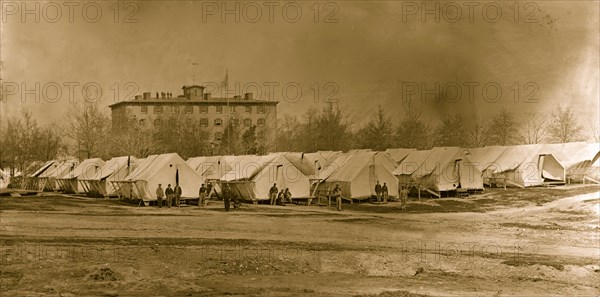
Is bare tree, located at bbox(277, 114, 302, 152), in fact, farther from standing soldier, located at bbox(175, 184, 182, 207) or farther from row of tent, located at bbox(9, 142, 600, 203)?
standing soldier, located at bbox(175, 184, 182, 207)

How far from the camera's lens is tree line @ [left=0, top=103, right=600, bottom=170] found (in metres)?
76.6

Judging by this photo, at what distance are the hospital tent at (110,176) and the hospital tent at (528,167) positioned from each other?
27263 mm

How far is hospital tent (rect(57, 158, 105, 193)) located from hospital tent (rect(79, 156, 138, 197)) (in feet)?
1.98

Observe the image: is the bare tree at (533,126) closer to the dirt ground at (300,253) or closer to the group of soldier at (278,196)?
the group of soldier at (278,196)

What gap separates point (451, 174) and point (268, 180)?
12.4 meters

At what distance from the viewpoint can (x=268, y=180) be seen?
141 feet

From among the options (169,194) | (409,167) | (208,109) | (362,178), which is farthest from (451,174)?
(208,109)

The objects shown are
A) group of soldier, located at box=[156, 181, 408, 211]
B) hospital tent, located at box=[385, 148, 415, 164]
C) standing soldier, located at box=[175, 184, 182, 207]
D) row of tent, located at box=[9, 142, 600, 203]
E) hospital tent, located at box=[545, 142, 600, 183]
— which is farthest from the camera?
hospital tent, located at box=[385, 148, 415, 164]

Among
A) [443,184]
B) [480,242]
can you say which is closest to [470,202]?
[443,184]

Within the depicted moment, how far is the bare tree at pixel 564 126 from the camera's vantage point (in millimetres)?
75875

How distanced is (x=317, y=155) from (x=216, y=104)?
189ft

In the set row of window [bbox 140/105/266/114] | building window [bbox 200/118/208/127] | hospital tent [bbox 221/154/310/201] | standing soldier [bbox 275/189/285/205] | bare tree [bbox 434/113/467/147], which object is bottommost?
standing soldier [bbox 275/189/285/205]

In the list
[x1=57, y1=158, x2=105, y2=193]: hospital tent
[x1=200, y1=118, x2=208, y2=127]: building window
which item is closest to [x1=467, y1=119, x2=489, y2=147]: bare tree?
[x1=57, y1=158, x2=105, y2=193]: hospital tent

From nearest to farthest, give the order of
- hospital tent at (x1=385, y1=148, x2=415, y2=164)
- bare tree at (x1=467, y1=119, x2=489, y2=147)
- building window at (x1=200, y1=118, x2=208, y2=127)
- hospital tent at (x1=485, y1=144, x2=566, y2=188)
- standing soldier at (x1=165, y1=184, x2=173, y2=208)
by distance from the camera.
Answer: standing soldier at (x1=165, y1=184, x2=173, y2=208) → hospital tent at (x1=485, y1=144, x2=566, y2=188) → hospital tent at (x1=385, y1=148, x2=415, y2=164) → bare tree at (x1=467, y1=119, x2=489, y2=147) → building window at (x1=200, y1=118, x2=208, y2=127)
